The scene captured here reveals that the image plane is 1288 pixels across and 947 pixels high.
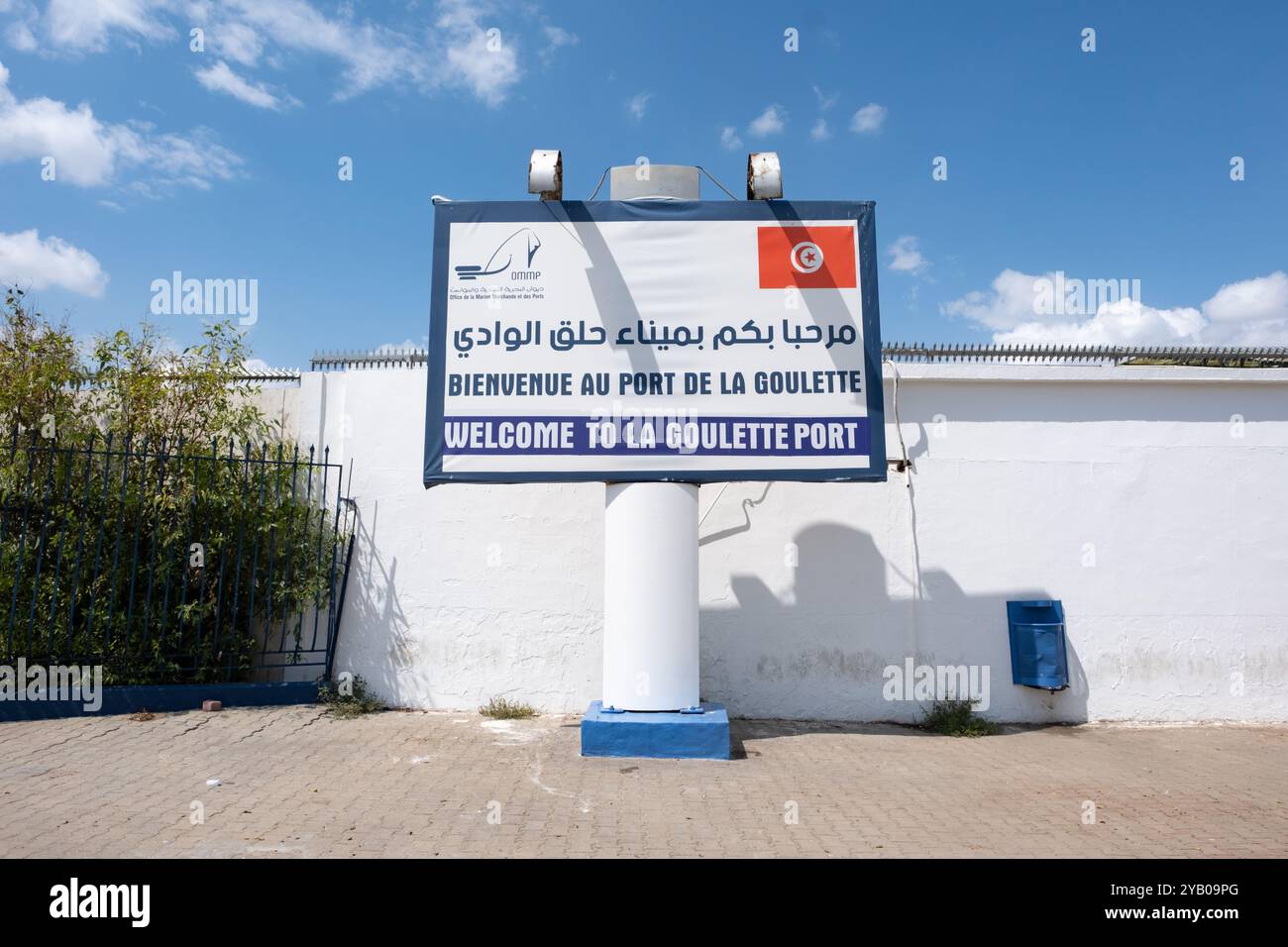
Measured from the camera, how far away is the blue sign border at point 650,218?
249 inches

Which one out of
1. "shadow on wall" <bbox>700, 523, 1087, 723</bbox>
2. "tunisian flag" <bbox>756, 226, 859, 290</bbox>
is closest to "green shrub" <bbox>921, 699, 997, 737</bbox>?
"shadow on wall" <bbox>700, 523, 1087, 723</bbox>

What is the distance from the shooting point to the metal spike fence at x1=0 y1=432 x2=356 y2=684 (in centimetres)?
678

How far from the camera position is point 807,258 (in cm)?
661

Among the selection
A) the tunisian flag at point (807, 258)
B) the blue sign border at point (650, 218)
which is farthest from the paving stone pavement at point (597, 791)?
the tunisian flag at point (807, 258)

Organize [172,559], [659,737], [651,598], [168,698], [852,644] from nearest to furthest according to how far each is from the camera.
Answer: [659,737]
[651,598]
[168,698]
[172,559]
[852,644]

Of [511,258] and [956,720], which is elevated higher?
[511,258]

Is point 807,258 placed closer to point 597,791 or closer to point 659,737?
point 659,737

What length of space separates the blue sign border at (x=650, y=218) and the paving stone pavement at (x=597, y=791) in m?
2.15

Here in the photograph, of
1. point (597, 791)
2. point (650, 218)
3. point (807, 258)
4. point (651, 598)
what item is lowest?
point (597, 791)

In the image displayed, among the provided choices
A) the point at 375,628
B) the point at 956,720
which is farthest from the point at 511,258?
the point at 956,720

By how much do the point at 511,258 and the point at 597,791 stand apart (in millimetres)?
4230

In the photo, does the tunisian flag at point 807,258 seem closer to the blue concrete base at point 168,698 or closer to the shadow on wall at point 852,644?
the shadow on wall at point 852,644

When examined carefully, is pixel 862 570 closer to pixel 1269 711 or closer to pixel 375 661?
pixel 1269 711
